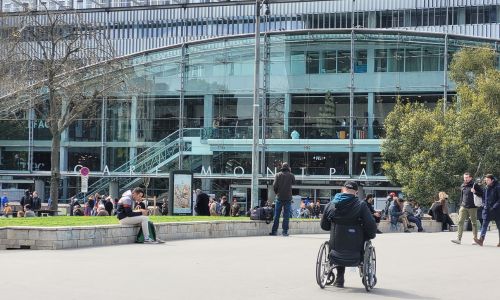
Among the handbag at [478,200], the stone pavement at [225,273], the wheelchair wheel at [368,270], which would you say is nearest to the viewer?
the stone pavement at [225,273]

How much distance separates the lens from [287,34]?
149ft

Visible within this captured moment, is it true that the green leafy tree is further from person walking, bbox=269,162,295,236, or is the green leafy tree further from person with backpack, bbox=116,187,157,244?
person with backpack, bbox=116,187,157,244

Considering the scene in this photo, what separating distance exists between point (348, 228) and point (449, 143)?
26.8 m

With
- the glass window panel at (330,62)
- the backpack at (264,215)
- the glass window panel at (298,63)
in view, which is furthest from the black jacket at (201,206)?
the glass window panel at (330,62)

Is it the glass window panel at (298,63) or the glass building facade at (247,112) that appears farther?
the glass window panel at (298,63)

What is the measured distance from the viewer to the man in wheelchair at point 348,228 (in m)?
11.0

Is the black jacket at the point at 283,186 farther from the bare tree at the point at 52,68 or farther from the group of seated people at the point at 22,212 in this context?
the group of seated people at the point at 22,212

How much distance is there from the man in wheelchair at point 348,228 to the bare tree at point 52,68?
1843 centimetres

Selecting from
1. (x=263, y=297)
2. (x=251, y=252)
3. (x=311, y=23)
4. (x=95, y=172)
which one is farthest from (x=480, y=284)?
(x=311, y=23)

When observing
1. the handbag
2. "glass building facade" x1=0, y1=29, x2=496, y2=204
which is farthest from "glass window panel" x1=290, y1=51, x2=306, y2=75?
the handbag

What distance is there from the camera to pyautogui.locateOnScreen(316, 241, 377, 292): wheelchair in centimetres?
1092

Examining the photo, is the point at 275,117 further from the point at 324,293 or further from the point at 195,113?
the point at 324,293

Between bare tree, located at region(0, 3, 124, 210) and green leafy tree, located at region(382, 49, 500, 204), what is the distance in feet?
43.2

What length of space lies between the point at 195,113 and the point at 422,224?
18.9 m
